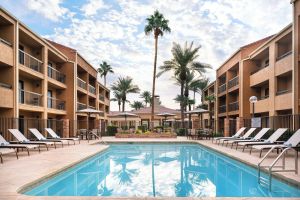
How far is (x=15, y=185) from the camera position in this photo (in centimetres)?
654

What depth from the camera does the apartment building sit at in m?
17.7

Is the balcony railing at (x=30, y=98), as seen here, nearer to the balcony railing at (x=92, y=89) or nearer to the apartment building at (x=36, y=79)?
the apartment building at (x=36, y=79)

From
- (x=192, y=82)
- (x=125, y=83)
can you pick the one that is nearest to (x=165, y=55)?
(x=192, y=82)

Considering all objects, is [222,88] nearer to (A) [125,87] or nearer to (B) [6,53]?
(A) [125,87]

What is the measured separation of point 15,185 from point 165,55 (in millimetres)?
31671

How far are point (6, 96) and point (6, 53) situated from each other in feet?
7.72

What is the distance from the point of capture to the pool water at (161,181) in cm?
750

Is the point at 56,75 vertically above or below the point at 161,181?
above

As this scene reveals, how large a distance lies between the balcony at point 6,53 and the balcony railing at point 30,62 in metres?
2.32

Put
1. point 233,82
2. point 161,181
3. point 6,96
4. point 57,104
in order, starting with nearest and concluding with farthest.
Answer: point 161,181, point 6,96, point 57,104, point 233,82

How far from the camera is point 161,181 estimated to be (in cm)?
902

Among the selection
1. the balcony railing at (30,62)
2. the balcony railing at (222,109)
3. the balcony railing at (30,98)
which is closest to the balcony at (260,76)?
the balcony railing at (222,109)

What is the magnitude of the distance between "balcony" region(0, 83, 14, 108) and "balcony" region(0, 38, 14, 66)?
137 centimetres

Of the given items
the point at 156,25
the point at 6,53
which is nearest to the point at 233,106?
the point at 156,25
